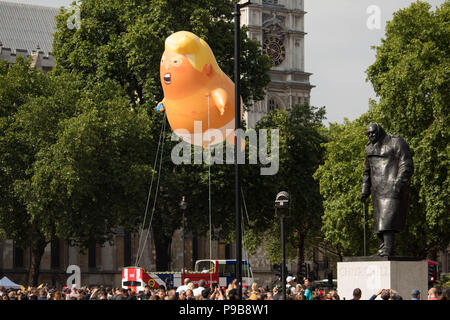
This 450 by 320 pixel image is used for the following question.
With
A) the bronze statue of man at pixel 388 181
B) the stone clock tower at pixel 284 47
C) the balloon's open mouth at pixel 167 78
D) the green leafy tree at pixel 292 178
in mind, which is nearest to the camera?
the bronze statue of man at pixel 388 181

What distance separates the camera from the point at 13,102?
48.2 metres

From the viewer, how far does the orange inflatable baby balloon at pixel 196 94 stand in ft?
95.5

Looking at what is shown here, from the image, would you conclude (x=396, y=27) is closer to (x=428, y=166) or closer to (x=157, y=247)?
(x=428, y=166)

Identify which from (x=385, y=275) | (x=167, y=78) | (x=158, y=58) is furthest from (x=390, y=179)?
(x=158, y=58)

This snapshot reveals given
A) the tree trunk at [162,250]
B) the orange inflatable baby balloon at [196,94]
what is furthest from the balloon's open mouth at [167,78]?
the tree trunk at [162,250]

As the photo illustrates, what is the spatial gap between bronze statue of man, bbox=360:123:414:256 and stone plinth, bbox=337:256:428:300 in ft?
1.27

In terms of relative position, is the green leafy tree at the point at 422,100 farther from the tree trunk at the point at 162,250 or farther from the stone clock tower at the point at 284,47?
the stone clock tower at the point at 284,47

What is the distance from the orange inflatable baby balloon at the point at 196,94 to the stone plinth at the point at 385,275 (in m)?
8.06

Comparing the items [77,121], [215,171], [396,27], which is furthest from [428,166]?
[77,121]

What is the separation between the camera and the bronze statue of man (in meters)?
21.7

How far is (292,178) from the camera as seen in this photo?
2110 inches

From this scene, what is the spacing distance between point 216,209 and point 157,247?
438 cm

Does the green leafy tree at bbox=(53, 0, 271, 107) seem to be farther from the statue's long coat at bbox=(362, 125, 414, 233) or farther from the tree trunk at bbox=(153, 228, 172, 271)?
the statue's long coat at bbox=(362, 125, 414, 233)

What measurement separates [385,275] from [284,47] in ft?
327
